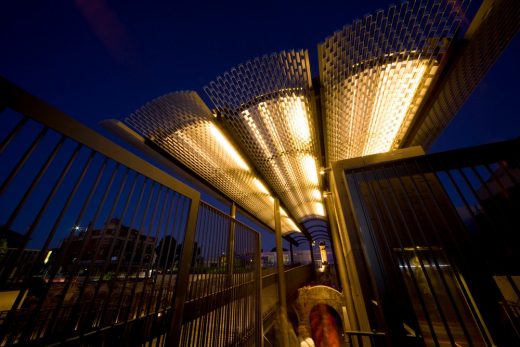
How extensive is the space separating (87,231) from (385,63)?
3.19 metres

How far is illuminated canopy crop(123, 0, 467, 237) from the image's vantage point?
2088 mm

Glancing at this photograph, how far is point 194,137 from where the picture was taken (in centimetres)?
313

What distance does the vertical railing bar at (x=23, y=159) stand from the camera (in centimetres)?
93

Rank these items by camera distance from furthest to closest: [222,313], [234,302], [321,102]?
1. [234,302]
2. [222,313]
3. [321,102]

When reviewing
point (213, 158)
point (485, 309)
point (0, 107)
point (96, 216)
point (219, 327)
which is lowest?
point (219, 327)

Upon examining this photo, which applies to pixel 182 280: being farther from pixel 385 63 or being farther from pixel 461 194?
pixel 385 63

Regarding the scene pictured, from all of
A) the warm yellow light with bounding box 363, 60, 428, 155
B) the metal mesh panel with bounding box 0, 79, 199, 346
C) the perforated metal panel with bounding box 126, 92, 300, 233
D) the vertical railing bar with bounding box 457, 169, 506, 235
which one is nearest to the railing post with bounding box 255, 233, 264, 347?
the perforated metal panel with bounding box 126, 92, 300, 233

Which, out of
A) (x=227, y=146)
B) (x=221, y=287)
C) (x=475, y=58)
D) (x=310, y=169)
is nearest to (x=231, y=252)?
(x=221, y=287)

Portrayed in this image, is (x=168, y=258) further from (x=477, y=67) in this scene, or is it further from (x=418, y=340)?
(x=477, y=67)

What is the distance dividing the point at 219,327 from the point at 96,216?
8.20 ft

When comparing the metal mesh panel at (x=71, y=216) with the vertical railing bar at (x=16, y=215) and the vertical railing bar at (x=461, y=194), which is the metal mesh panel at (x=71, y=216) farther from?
the vertical railing bar at (x=461, y=194)

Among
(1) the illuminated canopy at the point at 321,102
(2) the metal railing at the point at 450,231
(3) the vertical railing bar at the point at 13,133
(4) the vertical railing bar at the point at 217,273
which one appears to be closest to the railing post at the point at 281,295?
(1) the illuminated canopy at the point at 321,102

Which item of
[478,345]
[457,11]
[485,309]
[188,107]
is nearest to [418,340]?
[485,309]

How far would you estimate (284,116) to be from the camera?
300 cm
